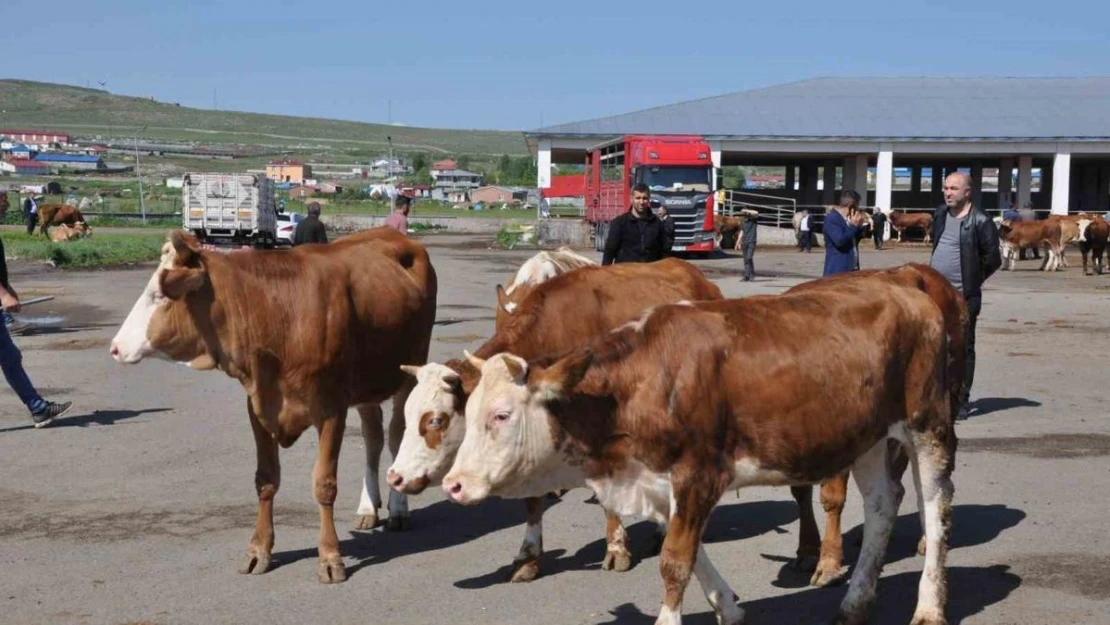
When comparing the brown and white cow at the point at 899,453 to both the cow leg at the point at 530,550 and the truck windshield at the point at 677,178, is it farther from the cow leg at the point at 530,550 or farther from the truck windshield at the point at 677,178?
the truck windshield at the point at 677,178

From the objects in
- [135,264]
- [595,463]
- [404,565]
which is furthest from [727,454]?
[135,264]

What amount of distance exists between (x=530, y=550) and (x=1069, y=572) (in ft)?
10.2

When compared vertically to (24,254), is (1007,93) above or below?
above

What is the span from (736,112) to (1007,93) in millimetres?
14653

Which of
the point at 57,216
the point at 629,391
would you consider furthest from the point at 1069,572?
the point at 57,216

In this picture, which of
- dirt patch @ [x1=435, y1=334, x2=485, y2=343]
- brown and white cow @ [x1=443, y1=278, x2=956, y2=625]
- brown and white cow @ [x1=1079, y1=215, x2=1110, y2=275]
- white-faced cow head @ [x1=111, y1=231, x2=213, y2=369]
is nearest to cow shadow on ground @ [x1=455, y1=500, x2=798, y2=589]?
brown and white cow @ [x1=443, y1=278, x2=956, y2=625]

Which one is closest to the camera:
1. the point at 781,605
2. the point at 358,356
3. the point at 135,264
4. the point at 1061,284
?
the point at 781,605

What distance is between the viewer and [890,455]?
735 centimetres

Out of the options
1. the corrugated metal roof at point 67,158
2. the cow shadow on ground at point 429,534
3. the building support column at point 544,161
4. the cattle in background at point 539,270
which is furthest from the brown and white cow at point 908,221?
the corrugated metal roof at point 67,158

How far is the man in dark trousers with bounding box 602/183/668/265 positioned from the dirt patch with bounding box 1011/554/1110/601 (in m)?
4.59

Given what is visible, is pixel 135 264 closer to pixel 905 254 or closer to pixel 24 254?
pixel 24 254

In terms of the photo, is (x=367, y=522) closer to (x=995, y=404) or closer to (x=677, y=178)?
(x=995, y=404)

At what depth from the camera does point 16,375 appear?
12500 mm

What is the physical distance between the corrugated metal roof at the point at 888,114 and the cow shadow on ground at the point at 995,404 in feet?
146
